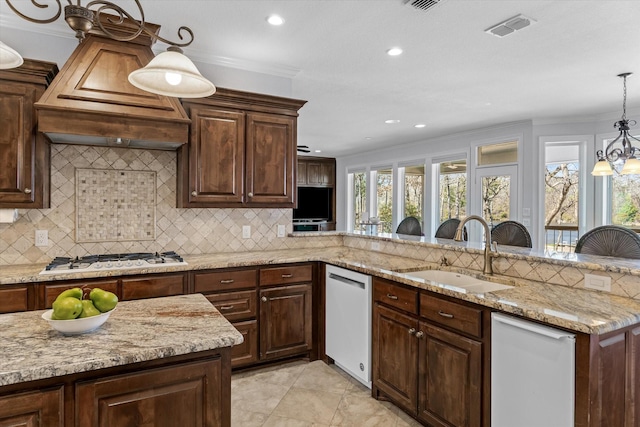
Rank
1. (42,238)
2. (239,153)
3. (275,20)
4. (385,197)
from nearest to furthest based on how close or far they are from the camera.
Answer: (275,20) → (42,238) → (239,153) → (385,197)

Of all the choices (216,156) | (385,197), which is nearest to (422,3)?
(216,156)

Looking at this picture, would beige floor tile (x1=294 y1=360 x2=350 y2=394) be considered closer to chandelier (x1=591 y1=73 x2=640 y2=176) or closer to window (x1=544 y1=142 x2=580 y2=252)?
chandelier (x1=591 y1=73 x2=640 y2=176)

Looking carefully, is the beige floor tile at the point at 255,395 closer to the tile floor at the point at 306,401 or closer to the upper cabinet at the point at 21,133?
the tile floor at the point at 306,401

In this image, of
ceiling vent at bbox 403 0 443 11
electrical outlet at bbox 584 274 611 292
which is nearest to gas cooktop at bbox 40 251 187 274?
ceiling vent at bbox 403 0 443 11

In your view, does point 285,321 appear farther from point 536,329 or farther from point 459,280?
point 536,329

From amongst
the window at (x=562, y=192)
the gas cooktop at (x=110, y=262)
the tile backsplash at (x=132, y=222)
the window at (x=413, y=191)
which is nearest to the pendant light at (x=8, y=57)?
the gas cooktop at (x=110, y=262)

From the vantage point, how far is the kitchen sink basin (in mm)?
2408

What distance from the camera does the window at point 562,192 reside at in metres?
5.58

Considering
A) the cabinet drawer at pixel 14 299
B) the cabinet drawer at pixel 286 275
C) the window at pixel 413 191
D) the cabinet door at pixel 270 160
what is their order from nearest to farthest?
the cabinet drawer at pixel 14 299
the cabinet drawer at pixel 286 275
the cabinet door at pixel 270 160
the window at pixel 413 191

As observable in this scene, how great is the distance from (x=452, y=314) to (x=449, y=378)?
0.35 metres

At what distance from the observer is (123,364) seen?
1.22 meters

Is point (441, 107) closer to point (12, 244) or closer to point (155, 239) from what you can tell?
point (155, 239)

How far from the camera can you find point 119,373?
1.25 m

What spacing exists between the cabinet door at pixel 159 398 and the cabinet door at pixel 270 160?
7.06 feet
